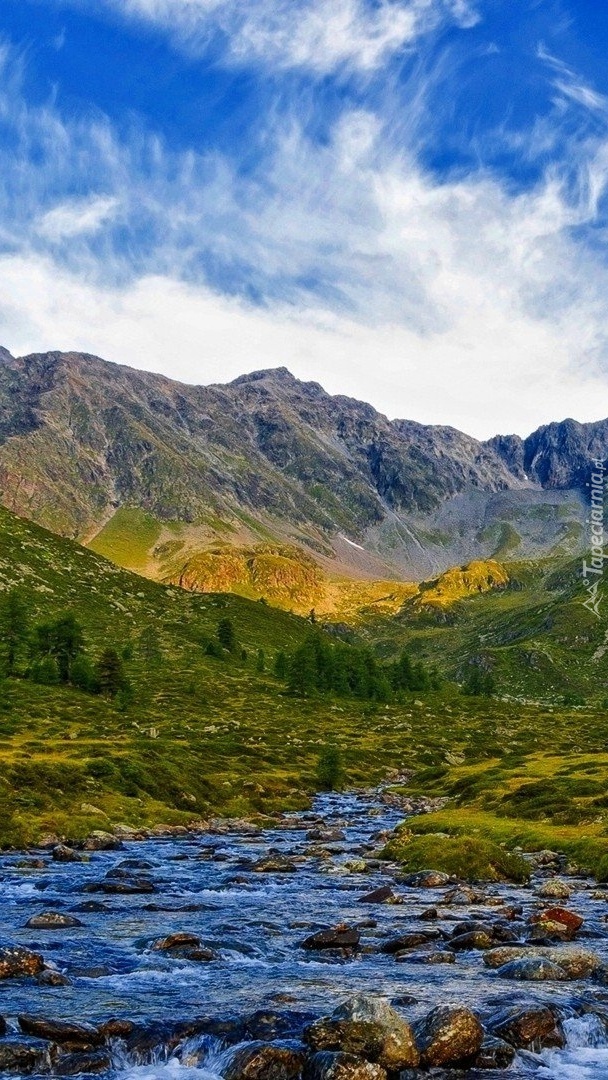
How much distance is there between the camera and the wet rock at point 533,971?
2053 cm

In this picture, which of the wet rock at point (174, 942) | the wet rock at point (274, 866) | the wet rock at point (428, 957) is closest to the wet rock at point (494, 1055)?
the wet rock at point (428, 957)

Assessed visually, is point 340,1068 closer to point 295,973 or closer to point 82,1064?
point 82,1064

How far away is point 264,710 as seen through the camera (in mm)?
132250

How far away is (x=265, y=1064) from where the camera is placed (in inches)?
597

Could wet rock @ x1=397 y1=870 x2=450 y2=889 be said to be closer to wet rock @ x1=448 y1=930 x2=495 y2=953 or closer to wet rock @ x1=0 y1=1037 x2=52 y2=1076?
wet rock @ x1=448 y1=930 x2=495 y2=953

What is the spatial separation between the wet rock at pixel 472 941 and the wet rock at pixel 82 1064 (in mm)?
11810

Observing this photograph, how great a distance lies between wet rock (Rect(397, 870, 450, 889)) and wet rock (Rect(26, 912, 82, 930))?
14.8 meters

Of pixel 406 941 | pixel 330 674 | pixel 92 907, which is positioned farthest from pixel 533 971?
pixel 330 674

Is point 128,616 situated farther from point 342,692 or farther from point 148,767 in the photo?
point 148,767

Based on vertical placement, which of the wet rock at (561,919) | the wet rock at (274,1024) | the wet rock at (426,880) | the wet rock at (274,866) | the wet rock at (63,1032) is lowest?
the wet rock at (274,866)

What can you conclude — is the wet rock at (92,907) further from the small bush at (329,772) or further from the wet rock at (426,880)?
the small bush at (329,772)

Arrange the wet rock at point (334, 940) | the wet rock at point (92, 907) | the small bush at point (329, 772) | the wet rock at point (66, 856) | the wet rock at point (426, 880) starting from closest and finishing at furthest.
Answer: the wet rock at point (334, 940), the wet rock at point (92, 907), the wet rock at point (426, 880), the wet rock at point (66, 856), the small bush at point (329, 772)

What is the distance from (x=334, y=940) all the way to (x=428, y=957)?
10.2 ft

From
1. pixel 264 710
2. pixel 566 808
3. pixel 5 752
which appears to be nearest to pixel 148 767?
pixel 5 752
